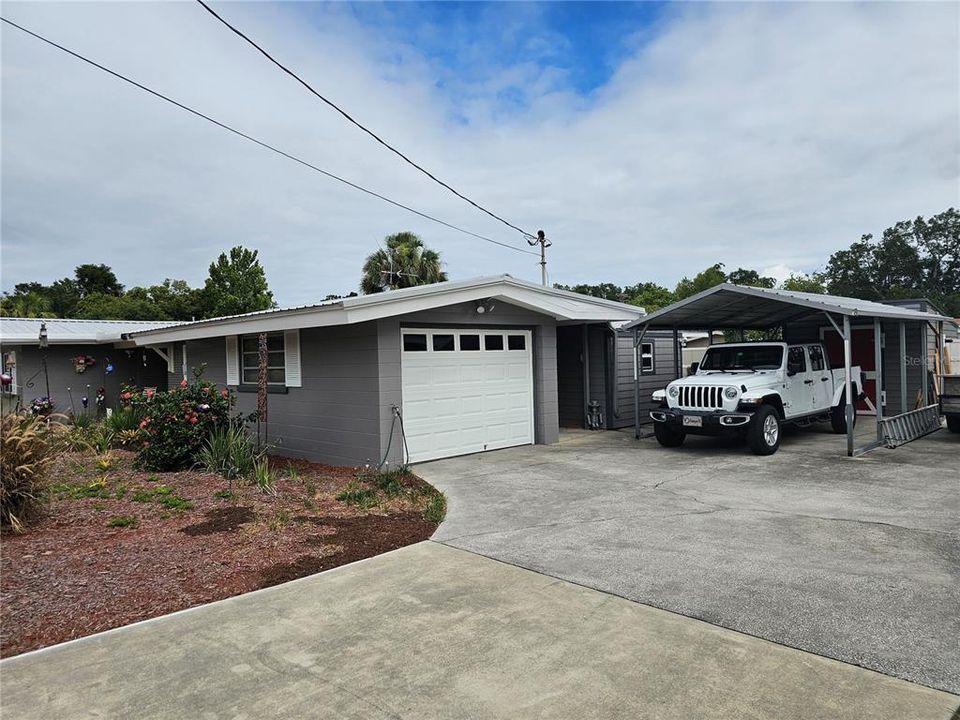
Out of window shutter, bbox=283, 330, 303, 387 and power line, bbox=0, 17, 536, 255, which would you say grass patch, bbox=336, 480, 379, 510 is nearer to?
window shutter, bbox=283, 330, 303, 387

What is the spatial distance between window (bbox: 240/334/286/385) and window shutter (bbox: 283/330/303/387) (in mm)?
180

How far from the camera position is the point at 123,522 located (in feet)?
19.1

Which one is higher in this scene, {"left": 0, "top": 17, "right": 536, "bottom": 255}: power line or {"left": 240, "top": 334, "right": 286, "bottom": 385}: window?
{"left": 0, "top": 17, "right": 536, "bottom": 255}: power line

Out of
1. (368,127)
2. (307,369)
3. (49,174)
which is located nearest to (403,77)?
(368,127)

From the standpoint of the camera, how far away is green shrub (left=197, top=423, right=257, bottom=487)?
26.6 feet

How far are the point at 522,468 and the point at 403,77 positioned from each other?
7.82 meters

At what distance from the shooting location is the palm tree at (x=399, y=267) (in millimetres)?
27438

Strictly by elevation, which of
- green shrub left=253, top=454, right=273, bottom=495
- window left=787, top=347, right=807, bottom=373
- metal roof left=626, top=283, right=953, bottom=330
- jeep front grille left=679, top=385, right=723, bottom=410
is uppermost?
metal roof left=626, top=283, right=953, bottom=330

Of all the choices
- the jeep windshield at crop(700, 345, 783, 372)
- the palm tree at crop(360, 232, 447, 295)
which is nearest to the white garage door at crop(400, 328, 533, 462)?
the jeep windshield at crop(700, 345, 783, 372)

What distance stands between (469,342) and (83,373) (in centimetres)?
1215

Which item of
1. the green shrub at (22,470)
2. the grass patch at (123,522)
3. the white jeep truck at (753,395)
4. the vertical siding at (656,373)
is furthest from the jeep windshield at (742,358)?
the green shrub at (22,470)

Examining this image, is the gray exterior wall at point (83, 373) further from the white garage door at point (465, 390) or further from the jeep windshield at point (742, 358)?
the jeep windshield at point (742, 358)

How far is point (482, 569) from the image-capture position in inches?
187

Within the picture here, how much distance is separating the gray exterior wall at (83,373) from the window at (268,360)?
604 centimetres
